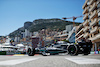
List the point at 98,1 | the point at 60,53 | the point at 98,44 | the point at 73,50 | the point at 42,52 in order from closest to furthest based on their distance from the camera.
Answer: the point at 73,50, the point at 60,53, the point at 42,52, the point at 98,1, the point at 98,44

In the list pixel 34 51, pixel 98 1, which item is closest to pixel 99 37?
pixel 98 1

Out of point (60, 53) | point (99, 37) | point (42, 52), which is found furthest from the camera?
point (99, 37)

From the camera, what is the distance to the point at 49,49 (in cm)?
1216

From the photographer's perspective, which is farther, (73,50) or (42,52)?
(42,52)

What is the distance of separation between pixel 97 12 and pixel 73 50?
116 ft

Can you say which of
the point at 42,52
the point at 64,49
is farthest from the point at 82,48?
the point at 42,52

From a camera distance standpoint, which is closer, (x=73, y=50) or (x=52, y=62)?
(x=52, y=62)

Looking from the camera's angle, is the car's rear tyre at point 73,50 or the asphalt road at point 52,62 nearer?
the asphalt road at point 52,62

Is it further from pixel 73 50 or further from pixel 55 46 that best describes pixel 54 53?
pixel 73 50

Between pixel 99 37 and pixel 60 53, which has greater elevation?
pixel 99 37

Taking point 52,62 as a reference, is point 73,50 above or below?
above

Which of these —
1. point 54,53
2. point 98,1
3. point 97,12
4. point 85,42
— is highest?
point 98,1

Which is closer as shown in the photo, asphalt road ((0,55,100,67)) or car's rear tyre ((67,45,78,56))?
asphalt road ((0,55,100,67))

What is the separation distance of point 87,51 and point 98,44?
119ft
